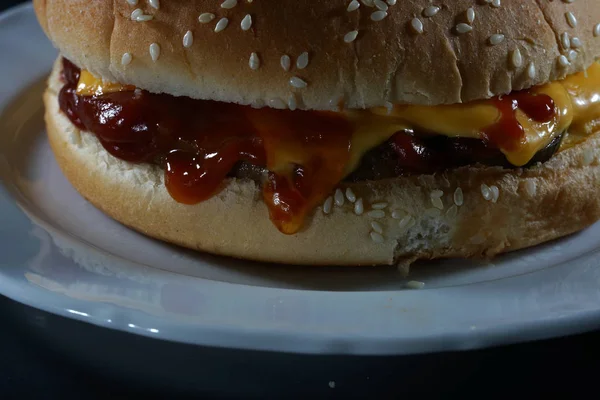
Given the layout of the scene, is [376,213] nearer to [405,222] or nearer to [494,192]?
[405,222]

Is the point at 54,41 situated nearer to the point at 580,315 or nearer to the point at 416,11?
the point at 416,11

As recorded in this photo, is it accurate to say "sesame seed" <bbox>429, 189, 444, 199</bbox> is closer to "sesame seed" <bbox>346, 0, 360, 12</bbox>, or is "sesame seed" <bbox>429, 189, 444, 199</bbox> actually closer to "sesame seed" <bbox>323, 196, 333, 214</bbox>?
"sesame seed" <bbox>323, 196, 333, 214</bbox>

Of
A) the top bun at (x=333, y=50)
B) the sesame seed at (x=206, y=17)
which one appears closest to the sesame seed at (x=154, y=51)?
the top bun at (x=333, y=50)

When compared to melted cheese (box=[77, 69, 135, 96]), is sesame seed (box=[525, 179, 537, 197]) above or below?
below

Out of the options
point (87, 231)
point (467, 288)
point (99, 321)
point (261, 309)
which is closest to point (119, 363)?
point (99, 321)

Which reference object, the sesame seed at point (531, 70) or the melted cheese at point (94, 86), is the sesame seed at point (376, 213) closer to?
the sesame seed at point (531, 70)

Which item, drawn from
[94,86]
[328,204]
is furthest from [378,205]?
[94,86]

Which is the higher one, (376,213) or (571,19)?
(571,19)

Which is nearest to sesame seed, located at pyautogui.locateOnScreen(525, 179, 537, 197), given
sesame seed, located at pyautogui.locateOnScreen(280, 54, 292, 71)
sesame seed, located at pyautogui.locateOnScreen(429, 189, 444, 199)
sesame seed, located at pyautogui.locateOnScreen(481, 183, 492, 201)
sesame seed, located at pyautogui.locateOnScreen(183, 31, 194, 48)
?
sesame seed, located at pyautogui.locateOnScreen(481, 183, 492, 201)
